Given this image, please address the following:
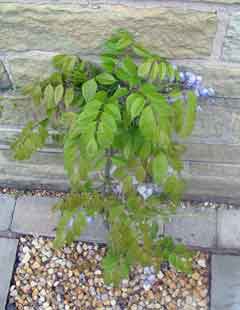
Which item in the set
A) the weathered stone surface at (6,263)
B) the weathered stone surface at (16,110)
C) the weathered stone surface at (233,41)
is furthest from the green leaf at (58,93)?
the weathered stone surface at (6,263)

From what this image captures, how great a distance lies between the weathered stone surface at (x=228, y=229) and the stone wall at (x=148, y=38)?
370 millimetres

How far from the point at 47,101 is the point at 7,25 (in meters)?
0.32

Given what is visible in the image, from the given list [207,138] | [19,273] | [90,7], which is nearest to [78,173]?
[90,7]

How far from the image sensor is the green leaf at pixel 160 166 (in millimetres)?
1490

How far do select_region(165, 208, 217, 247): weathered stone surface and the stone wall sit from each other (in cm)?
38

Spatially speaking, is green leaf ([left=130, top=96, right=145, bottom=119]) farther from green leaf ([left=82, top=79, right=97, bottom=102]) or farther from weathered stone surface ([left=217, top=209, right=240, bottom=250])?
weathered stone surface ([left=217, top=209, right=240, bottom=250])

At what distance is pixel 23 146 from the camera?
5.27ft

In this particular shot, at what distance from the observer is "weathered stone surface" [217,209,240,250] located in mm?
2188

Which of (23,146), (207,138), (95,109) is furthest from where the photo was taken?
(207,138)

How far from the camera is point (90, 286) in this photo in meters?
2.12

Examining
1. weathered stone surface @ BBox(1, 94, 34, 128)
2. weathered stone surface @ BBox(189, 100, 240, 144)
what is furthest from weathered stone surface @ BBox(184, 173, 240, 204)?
weathered stone surface @ BBox(1, 94, 34, 128)

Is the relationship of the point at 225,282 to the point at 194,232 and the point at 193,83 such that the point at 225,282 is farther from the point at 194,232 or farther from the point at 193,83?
the point at 193,83

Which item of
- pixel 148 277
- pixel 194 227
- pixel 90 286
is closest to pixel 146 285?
pixel 148 277

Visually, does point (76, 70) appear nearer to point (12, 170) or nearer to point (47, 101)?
point (47, 101)
